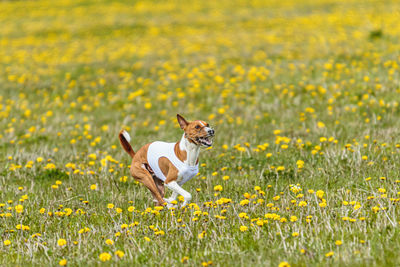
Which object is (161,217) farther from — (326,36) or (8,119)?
(326,36)

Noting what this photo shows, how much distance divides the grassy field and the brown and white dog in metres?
0.26

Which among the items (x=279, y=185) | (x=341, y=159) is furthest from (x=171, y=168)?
(x=341, y=159)

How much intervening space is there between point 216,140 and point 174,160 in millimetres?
3525

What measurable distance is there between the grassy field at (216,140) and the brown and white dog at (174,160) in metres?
0.26

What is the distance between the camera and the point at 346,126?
7426 millimetres

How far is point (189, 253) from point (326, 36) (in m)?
14.0

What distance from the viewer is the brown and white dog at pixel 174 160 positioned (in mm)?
3986

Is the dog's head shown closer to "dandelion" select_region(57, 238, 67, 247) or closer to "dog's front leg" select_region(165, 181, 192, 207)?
"dog's front leg" select_region(165, 181, 192, 207)

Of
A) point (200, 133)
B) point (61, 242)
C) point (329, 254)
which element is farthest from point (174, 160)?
point (329, 254)

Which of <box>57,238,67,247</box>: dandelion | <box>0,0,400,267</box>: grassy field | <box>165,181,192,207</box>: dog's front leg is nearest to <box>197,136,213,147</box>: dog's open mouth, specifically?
<box>165,181,192,207</box>: dog's front leg

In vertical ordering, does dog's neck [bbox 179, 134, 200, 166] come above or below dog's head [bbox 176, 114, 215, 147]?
below

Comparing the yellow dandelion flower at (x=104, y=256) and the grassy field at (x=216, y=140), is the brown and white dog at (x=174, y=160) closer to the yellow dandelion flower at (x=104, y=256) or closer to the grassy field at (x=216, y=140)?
the grassy field at (x=216, y=140)

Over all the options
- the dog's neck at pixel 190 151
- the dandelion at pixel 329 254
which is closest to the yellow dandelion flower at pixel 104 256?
the dog's neck at pixel 190 151

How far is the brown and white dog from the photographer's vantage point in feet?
13.1
